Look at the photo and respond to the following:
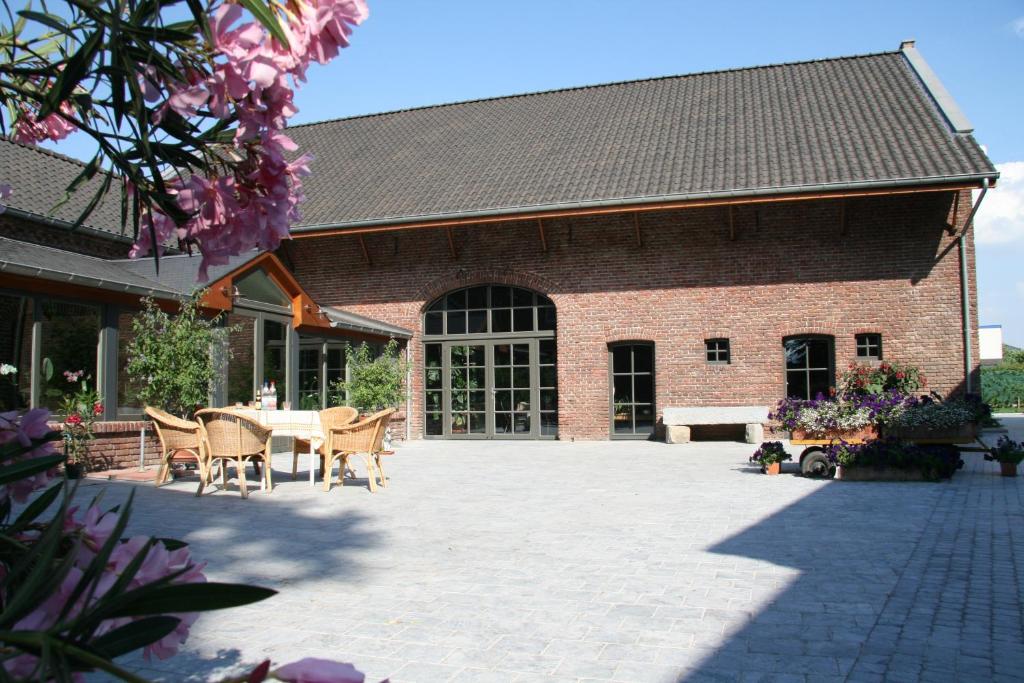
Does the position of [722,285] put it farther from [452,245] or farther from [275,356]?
[275,356]

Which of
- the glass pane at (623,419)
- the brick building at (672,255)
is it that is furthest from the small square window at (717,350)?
the glass pane at (623,419)

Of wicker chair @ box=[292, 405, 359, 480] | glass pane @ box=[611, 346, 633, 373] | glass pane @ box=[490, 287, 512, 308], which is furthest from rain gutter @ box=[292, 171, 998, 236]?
wicker chair @ box=[292, 405, 359, 480]

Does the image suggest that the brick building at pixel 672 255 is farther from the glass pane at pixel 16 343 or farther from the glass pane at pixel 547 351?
the glass pane at pixel 16 343

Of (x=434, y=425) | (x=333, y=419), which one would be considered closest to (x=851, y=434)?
(x=333, y=419)

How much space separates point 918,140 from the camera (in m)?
15.7

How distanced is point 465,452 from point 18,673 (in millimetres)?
12942

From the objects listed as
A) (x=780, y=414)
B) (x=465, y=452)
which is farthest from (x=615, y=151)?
(x=780, y=414)

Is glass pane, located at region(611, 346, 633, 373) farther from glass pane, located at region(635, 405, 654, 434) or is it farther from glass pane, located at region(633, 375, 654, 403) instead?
glass pane, located at region(635, 405, 654, 434)

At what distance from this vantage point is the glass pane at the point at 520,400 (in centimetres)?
1691

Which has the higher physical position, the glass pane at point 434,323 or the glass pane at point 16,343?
the glass pane at point 434,323

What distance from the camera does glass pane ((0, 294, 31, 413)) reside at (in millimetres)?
9578

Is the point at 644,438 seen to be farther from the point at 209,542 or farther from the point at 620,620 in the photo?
the point at 620,620

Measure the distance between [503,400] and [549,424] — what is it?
1.06 meters

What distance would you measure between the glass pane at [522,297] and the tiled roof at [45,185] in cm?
713
